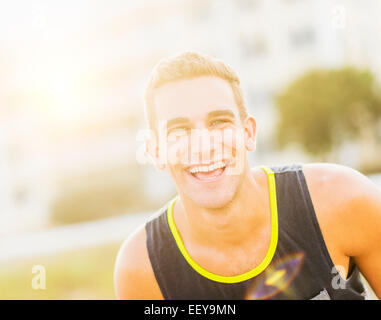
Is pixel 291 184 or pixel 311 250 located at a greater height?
pixel 291 184

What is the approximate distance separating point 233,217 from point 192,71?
858 mm

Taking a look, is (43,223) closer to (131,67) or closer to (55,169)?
(55,169)

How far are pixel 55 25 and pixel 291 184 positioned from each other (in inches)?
990

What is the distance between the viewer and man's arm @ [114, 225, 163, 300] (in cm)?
237

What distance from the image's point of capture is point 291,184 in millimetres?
2232

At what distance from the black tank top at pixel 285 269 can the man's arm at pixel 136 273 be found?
0.21ft

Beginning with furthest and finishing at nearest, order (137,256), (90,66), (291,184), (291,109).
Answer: (90,66)
(291,109)
(137,256)
(291,184)

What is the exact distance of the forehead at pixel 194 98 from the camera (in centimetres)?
220

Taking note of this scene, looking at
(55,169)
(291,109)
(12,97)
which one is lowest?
(55,169)

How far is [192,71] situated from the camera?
2303 mm

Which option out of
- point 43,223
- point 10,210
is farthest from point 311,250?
point 10,210

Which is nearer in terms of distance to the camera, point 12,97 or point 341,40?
point 341,40

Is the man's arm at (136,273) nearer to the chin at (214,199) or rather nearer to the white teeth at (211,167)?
the chin at (214,199)

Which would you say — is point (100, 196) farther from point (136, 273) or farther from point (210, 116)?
point (210, 116)
